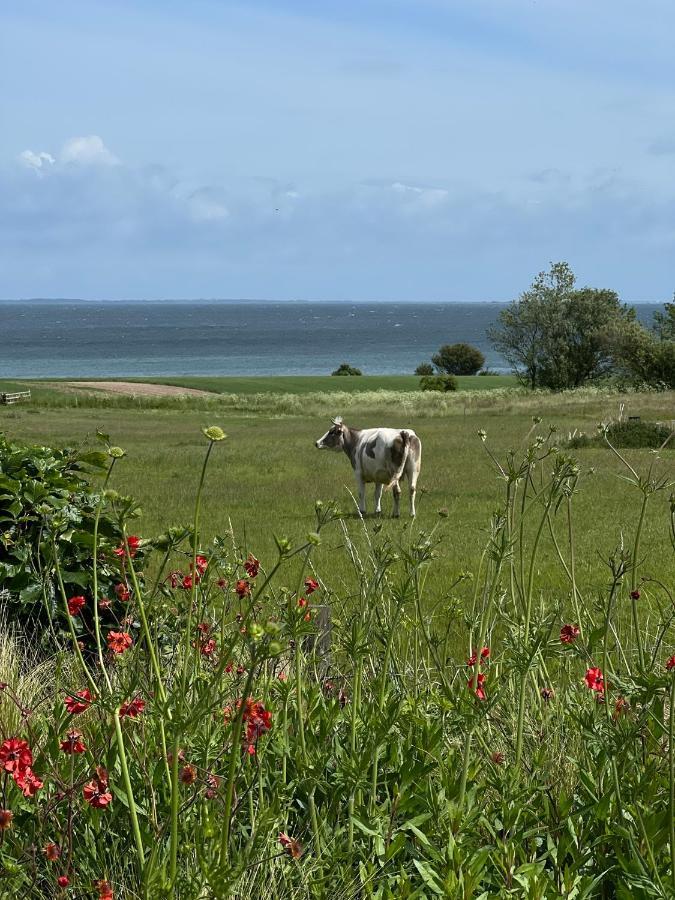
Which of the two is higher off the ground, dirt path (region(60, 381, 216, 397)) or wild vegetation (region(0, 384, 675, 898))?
wild vegetation (region(0, 384, 675, 898))

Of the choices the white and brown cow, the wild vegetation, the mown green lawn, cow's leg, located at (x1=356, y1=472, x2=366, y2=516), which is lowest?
the mown green lawn

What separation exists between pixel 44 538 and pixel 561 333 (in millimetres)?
74319

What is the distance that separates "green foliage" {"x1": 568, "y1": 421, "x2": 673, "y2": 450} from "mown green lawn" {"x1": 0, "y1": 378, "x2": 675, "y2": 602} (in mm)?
804

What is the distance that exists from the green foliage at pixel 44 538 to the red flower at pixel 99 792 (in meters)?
3.69

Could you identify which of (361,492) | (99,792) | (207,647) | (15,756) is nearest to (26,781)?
(15,756)

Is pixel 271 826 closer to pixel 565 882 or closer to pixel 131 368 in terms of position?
pixel 565 882

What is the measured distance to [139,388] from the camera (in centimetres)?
7806

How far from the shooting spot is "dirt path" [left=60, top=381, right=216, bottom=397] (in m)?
73.3

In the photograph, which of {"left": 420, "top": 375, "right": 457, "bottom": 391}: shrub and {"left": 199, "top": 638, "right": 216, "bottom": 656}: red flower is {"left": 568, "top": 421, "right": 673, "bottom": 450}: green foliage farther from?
{"left": 420, "top": 375, "right": 457, "bottom": 391}: shrub

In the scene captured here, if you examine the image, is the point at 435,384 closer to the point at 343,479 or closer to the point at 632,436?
the point at 632,436

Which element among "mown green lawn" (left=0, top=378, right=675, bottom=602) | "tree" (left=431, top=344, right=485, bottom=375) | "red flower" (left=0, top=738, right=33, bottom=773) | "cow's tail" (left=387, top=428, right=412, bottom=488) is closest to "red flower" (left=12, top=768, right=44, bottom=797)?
"red flower" (left=0, top=738, right=33, bottom=773)

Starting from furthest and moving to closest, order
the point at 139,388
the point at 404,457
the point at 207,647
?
the point at 139,388 → the point at 404,457 → the point at 207,647

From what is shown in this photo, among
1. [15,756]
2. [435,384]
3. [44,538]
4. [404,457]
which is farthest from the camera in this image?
[435,384]

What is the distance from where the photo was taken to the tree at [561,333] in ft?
256
